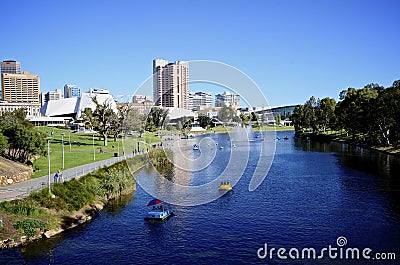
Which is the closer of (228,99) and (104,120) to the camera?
(228,99)

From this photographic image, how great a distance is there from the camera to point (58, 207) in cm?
2927

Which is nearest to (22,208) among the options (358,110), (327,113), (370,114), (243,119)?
(243,119)

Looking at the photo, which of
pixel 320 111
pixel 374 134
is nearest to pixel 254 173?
pixel 374 134

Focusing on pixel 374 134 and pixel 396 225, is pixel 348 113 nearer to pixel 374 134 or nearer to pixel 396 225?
pixel 374 134

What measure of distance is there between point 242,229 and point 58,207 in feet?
44.1

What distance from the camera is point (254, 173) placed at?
52.5 meters

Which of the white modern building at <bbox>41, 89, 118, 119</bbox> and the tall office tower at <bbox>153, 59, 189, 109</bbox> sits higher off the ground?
the white modern building at <bbox>41, 89, 118, 119</bbox>

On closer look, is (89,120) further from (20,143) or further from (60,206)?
(60,206)

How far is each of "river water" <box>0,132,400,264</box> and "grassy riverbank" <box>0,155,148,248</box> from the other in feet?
3.24

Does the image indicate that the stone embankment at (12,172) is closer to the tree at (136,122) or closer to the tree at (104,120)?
the tree at (136,122)

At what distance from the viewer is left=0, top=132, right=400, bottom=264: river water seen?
22828 mm

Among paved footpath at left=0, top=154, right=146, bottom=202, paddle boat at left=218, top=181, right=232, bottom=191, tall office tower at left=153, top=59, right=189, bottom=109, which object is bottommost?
paddle boat at left=218, top=181, right=232, bottom=191

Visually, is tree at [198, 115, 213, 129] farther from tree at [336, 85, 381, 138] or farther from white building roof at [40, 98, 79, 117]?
white building roof at [40, 98, 79, 117]

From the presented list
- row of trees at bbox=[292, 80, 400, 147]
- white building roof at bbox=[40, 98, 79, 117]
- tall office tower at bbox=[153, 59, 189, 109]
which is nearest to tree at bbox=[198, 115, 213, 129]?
row of trees at bbox=[292, 80, 400, 147]
